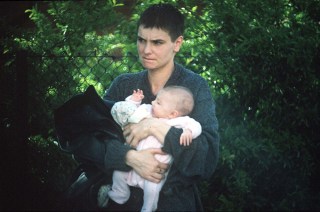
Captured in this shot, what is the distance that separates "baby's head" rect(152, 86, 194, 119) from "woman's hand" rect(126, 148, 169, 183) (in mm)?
223

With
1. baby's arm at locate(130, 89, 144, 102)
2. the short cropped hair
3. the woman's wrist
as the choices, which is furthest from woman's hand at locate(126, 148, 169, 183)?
the short cropped hair

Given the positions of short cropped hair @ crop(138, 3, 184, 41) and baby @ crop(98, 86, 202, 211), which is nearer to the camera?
baby @ crop(98, 86, 202, 211)

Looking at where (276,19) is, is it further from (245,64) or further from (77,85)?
(77,85)

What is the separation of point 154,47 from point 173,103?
15.7 inches

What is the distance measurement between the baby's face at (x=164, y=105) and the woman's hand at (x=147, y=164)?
212 millimetres

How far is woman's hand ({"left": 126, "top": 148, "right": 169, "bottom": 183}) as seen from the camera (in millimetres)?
2287

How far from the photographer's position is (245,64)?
139 inches

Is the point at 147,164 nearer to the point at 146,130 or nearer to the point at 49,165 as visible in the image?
the point at 146,130

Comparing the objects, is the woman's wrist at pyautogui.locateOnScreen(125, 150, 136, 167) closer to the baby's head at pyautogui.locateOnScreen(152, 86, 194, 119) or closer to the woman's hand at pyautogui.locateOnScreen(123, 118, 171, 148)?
the woman's hand at pyautogui.locateOnScreen(123, 118, 171, 148)

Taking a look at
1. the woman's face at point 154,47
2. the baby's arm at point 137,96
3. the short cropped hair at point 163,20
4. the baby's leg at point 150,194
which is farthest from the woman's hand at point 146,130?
the short cropped hair at point 163,20

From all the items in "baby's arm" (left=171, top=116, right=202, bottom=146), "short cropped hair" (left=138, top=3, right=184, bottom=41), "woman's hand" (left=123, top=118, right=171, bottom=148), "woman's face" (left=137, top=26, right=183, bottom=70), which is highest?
"short cropped hair" (left=138, top=3, right=184, bottom=41)

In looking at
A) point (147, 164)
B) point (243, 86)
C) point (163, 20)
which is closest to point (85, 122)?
point (147, 164)

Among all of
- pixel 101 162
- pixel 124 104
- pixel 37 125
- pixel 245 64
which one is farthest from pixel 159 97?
pixel 37 125

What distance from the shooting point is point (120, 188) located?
2.36m
